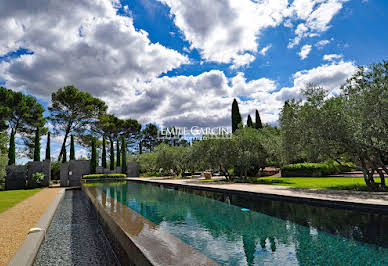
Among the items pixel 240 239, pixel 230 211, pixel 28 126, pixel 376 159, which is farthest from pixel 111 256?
pixel 28 126

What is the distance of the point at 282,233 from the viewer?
212 inches

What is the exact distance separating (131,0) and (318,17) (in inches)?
373

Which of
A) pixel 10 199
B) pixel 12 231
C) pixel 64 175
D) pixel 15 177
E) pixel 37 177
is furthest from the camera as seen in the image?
pixel 64 175

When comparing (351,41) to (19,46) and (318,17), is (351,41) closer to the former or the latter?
(318,17)

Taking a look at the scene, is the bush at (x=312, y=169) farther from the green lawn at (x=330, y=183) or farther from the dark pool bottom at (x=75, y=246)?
the dark pool bottom at (x=75, y=246)

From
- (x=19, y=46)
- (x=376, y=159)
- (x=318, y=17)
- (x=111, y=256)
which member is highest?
(x=19, y=46)

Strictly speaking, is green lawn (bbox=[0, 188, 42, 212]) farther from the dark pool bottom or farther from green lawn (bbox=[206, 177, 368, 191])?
green lawn (bbox=[206, 177, 368, 191])

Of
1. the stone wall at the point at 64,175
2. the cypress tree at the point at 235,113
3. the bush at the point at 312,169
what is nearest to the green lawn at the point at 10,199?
the stone wall at the point at 64,175

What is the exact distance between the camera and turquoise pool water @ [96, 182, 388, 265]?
4.04 metres

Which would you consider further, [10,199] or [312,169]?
[312,169]

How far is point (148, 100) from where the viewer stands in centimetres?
4138

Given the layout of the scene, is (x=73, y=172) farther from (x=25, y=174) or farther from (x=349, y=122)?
(x=349, y=122)

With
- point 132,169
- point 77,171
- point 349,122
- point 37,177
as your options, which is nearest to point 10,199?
point 37,177

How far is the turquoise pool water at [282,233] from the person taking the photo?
4035 millimetres
